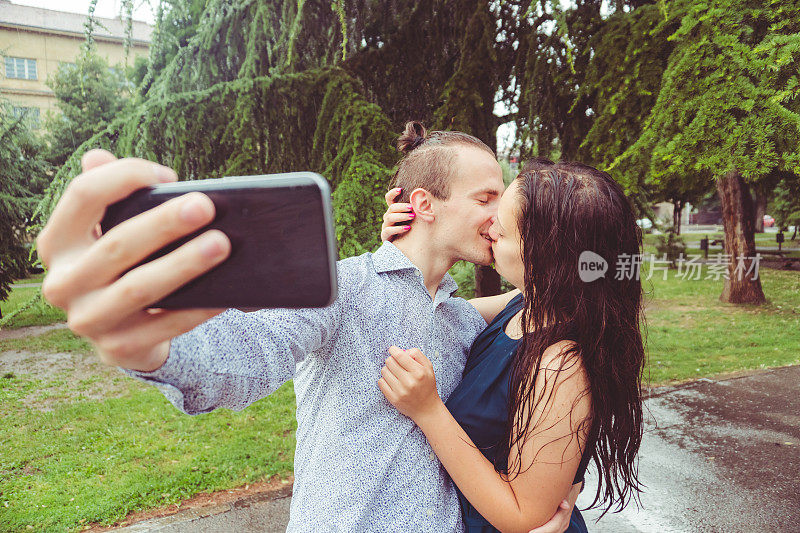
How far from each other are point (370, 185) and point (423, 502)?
2387mm

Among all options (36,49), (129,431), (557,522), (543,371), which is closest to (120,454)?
(129,431)

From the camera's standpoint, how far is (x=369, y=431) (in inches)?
57.9

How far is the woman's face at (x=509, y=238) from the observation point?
5.65ft

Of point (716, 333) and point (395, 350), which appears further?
point (716, 333)

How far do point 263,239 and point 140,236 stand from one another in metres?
0.13

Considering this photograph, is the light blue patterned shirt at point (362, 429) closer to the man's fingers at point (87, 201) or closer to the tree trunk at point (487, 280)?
the man's fingers at point (87, 201)

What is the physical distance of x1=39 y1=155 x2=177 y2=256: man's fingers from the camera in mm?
561

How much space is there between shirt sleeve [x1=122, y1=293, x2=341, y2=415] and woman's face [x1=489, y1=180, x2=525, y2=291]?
2.55ft

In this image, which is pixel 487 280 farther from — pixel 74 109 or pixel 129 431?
pixel 74 109

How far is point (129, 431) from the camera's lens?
219 inches

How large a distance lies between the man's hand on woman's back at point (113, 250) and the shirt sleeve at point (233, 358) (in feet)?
0.67

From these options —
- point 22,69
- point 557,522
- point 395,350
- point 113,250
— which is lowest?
point 557,522

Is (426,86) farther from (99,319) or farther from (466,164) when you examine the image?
(99,319)

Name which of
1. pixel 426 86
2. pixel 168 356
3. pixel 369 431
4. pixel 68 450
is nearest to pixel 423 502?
pixel 369 431
